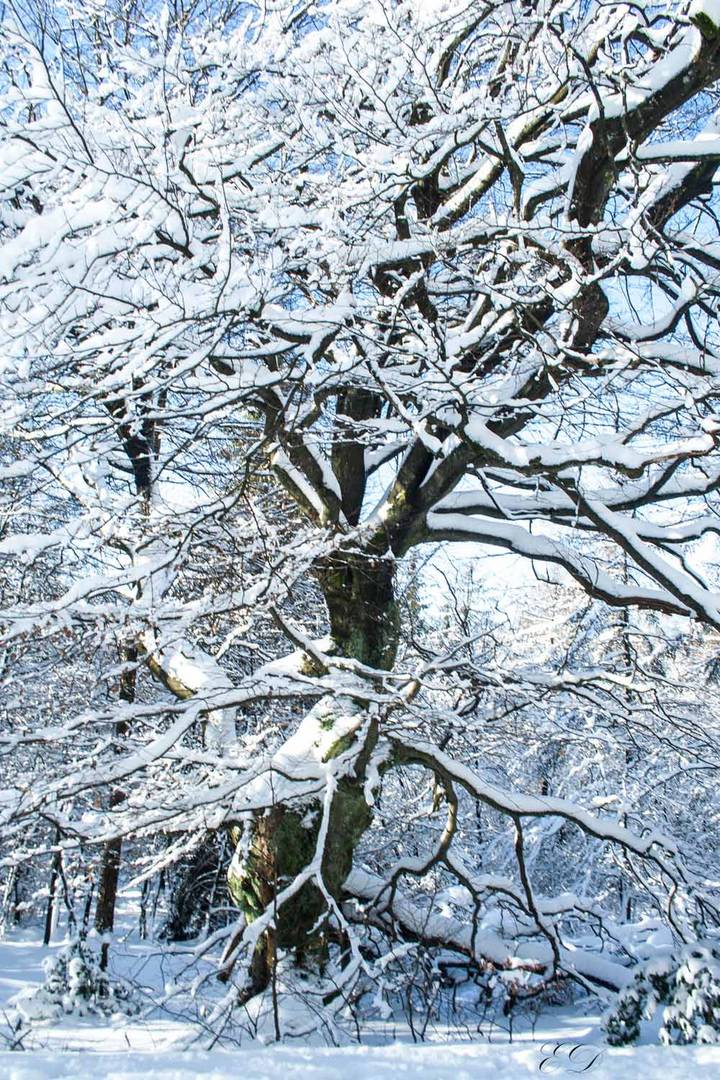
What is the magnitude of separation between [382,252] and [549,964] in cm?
Result: 594

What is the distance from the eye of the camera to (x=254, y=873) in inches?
246

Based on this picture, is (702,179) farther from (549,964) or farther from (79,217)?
(549,964)

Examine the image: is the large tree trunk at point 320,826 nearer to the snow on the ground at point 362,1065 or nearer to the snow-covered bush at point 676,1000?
the snow-covered bush at point 676,1000

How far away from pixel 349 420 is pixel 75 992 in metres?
5.35

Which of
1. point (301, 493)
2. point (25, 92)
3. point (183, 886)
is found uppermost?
point (25, 92)

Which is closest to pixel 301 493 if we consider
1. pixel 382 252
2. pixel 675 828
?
pixel 382 252

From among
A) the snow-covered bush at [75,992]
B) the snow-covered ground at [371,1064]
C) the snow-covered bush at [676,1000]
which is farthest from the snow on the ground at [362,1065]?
the snow-covered bush at [75,992]

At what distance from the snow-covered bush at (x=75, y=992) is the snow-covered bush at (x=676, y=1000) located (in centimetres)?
395

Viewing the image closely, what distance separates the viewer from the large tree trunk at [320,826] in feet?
19.5

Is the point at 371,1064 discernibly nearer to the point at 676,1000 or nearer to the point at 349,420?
the point at 349,420

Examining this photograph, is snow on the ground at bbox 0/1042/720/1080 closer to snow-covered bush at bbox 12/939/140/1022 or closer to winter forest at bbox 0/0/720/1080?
winter forest at bbox 0/0/720/1080

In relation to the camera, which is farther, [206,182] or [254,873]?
[254,873]

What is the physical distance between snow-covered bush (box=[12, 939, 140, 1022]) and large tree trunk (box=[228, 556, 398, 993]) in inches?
64.9

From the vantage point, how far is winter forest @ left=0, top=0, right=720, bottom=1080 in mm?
3969
